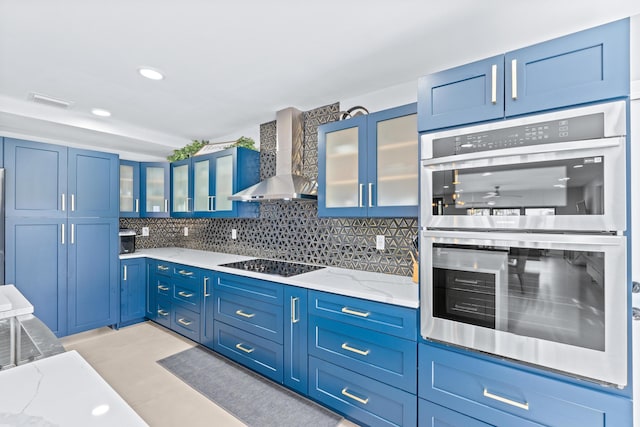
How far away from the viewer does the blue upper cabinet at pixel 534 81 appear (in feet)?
3.98

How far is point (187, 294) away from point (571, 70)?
3494 mm

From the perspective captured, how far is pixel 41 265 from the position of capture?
2.96 metres

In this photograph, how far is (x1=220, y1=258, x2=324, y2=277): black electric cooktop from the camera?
8.21 feet

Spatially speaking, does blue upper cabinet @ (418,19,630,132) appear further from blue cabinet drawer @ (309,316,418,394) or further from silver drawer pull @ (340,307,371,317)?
blue cabinet drawer @ (309,316,418,394)

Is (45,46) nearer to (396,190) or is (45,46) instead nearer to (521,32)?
(396,190)

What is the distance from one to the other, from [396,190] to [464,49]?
Answer: 1.04m

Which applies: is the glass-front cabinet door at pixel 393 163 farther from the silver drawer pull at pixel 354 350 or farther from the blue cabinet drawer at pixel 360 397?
the blue cabinet drawer at pixel 360 397

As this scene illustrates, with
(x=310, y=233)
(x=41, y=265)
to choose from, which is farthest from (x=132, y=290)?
(x=310, y=233)

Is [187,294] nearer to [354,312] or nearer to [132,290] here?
[132,290]

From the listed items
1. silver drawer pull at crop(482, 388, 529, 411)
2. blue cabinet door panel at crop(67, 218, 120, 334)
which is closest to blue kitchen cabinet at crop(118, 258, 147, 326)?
blue cabinet door panel at crop(67, 218, 120, 334)

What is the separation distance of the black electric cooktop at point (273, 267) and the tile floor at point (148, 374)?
104 centimetres

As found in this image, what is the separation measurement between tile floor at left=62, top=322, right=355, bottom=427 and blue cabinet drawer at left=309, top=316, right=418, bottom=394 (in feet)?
1.48

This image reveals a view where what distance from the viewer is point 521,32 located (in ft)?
5.78

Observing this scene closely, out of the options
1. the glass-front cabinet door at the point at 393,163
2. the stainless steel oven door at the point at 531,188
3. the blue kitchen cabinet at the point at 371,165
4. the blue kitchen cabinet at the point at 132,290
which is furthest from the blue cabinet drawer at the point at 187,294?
the stainless steel oven door at the point at 531,188
